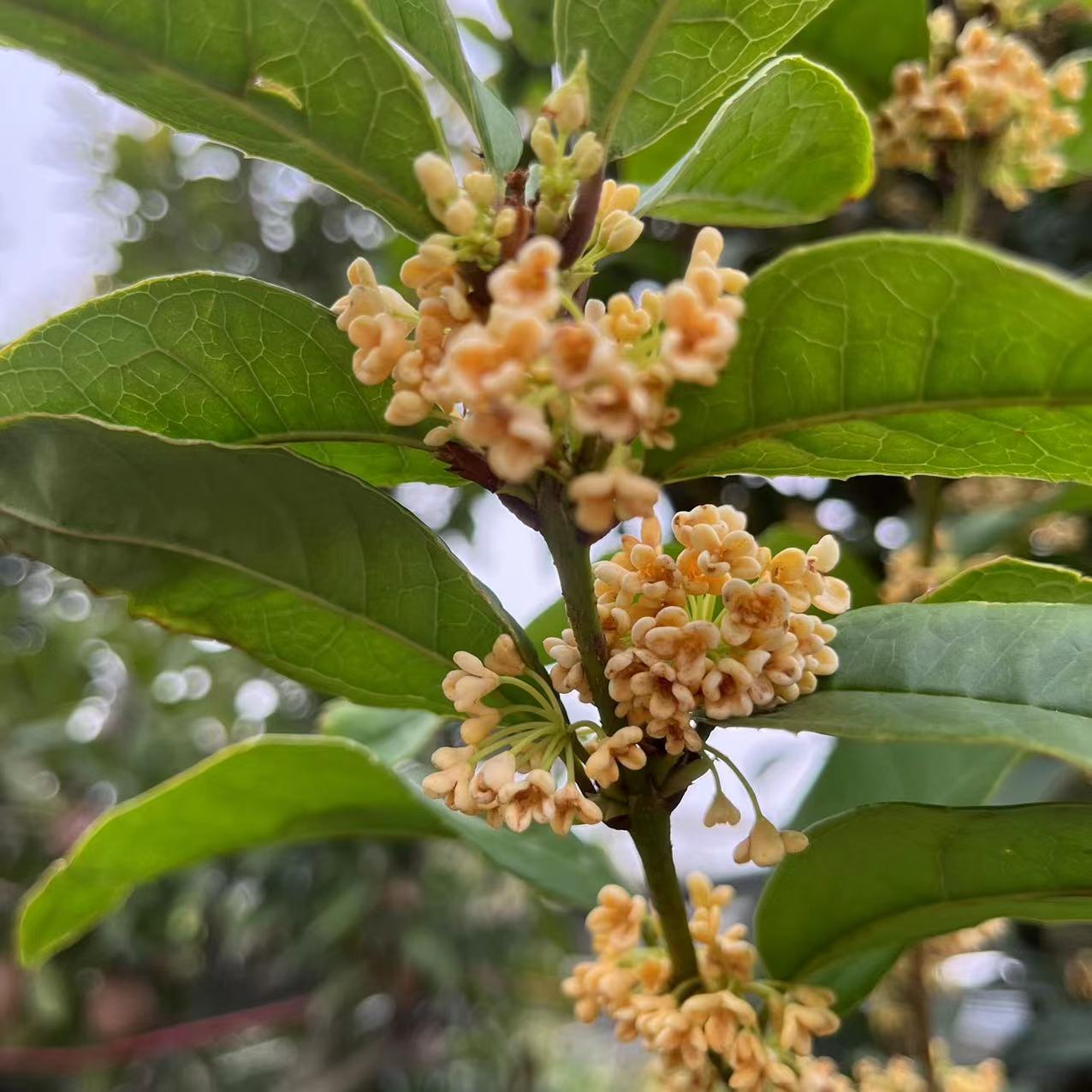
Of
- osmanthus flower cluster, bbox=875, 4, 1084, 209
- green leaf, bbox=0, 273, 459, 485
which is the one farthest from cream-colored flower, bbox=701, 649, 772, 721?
osmanthus flower cluster, bbox=875, 4, 1084, 209

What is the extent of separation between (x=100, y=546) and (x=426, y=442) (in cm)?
21

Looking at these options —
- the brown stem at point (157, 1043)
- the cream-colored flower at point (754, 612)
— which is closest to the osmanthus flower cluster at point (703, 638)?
the cream-colored flower at point (754, 612)

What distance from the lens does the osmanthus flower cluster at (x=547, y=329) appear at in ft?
1.30

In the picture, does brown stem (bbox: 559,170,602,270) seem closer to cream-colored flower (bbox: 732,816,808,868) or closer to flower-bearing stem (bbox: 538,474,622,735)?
flower-bearing stem (bbox: 538,474,622,735)

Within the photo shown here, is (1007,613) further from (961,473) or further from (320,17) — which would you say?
(320,17)

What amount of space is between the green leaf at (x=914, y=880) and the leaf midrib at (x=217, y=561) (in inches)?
11.0

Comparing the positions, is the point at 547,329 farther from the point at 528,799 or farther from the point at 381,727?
the point at 381,727

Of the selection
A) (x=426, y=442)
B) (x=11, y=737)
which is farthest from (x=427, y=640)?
(x=11, y=737)

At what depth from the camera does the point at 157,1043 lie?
123 inches

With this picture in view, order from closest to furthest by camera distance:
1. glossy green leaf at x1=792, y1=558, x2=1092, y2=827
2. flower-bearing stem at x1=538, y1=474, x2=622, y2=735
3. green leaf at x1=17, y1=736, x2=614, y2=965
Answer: flower-bearing stem at x1=538, y1=474, x2=622, y2=735
green leaf at x1=17, y1=736, x2=614, y2=965
glossy green leaf at x1=792, y1=558, x2=1092, y2=827

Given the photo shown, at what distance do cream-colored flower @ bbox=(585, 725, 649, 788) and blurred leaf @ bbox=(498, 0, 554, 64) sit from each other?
137cm

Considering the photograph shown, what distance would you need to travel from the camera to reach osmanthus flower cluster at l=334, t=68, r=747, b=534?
15.6 inches

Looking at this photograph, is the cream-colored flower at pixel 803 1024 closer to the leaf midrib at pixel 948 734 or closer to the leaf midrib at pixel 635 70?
the leaf midrib at pixel 948 734

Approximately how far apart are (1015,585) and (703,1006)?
35 centimetres
